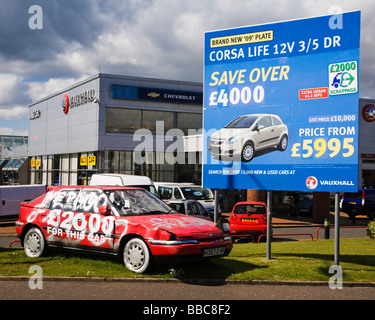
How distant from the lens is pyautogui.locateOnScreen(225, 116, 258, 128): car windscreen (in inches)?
409

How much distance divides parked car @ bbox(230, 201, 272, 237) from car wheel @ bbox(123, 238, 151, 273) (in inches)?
344

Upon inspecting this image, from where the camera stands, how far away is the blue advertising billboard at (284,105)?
9.27 m

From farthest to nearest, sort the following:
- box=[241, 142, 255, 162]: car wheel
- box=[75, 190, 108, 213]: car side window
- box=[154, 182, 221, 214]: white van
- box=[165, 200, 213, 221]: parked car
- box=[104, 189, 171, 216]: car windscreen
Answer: box=[154, 182, 221, 214]: white van, box=[165, 200, 213, 221]: parked car, box=[241, 142, 255, 162]: car wheel, box=[75, 190, 108, 213]: car side window, box=[104, 189, 171, 216]: car windscreen

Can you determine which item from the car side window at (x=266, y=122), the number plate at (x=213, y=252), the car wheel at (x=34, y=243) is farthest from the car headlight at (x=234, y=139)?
the car wheel at (x=34, y=243)

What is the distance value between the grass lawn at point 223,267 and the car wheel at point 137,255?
0.15 m

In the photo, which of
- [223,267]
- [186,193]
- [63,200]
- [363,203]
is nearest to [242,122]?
[223,267]

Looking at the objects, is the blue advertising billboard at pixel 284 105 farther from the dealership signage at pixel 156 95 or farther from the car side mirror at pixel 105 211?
the dealership signage at pixel 156 95

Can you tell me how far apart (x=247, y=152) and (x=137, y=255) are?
3.73m

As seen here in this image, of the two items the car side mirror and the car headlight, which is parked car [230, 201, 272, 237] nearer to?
the car headlight

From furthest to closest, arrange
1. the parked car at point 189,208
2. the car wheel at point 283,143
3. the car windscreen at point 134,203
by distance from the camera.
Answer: the parked car at point 189,208 → the car wheel at point 283,143 → the car windscreen at point 134,203

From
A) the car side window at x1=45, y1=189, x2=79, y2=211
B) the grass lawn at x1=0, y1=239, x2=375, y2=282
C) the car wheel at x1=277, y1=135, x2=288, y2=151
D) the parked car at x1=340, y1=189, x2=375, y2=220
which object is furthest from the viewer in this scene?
the parked car at x1=340, y1=189, x2=375, y2=220

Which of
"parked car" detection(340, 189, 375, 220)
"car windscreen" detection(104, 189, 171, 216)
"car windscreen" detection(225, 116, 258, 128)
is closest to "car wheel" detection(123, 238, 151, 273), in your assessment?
"car windscreen" detection(104, 189, 171, 216)

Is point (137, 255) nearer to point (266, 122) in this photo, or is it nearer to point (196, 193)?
point (266, 122)

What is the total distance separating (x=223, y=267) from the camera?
8914 mm
